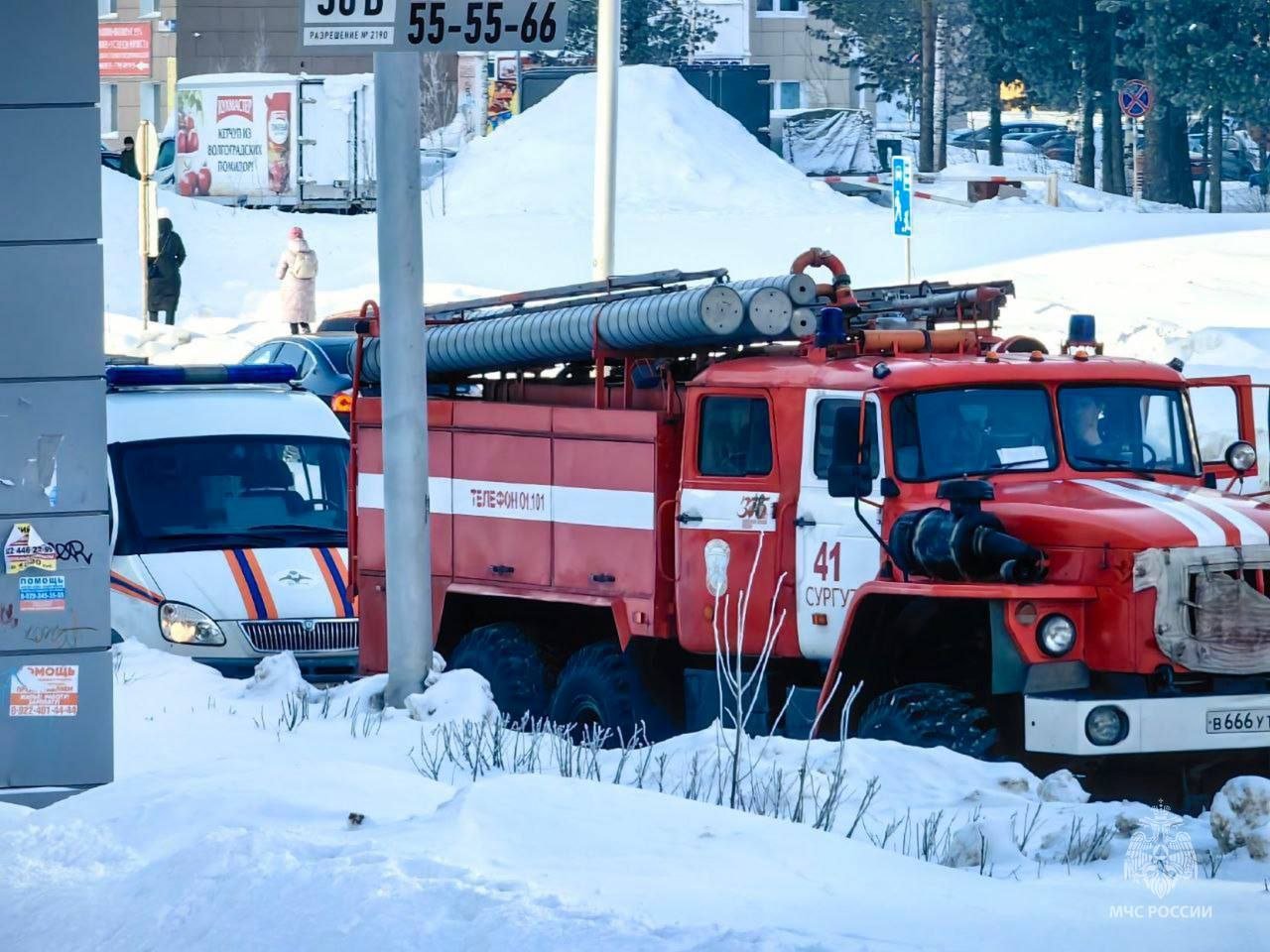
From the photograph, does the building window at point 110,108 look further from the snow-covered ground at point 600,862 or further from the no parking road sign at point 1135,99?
the snow-covered ground at point 600,862

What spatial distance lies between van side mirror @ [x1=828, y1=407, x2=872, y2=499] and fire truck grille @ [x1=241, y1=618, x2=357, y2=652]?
3999 mm

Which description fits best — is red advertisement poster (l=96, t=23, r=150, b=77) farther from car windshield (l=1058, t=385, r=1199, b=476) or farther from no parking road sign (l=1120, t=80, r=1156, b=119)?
car windshield (l=1058, t=385, r=1199, b=476)

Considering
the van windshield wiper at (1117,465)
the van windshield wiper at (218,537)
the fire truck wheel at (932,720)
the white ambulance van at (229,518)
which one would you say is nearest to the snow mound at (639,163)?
the white ambulance van at (229,518)

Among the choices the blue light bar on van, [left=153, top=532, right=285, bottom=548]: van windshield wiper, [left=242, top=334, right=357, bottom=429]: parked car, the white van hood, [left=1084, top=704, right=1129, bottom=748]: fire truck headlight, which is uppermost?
[left=242, top=334, right=357, bottom=429]: parked car

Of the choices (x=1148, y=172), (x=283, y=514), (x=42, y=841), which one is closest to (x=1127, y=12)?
(x=1148, y=172)

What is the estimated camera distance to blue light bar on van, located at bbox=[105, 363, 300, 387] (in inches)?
571

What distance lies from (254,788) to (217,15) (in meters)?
56.8

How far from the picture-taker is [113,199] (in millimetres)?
44250

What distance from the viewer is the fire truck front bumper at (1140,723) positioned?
28.4ft

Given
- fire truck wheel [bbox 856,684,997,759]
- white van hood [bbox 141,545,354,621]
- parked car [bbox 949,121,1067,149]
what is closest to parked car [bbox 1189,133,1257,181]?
parked car [bbox 949,121,1067,149]

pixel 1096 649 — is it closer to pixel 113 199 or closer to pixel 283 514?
pixel 283 514

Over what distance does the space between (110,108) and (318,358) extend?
156 feet

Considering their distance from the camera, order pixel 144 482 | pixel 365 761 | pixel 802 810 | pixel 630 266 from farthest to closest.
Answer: pixel 630 266 → pixel 144 482 → pixel 365 761 → pixel 802 810

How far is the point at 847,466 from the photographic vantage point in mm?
9672
